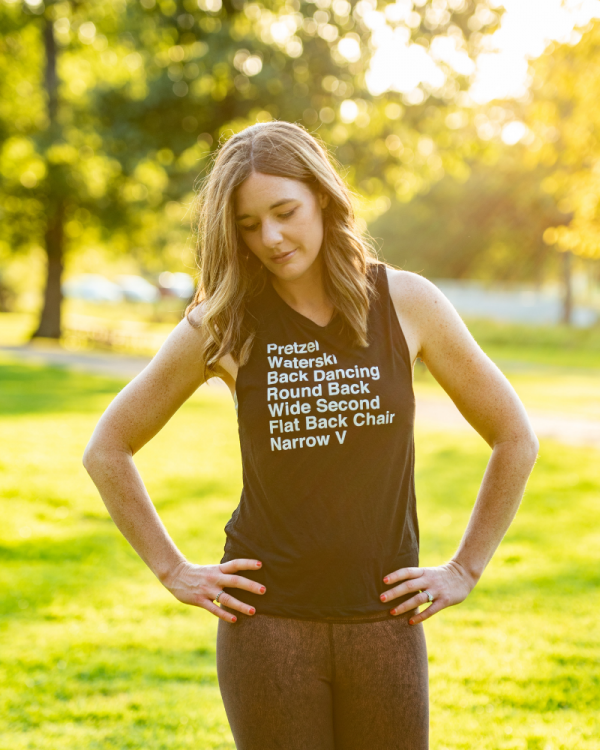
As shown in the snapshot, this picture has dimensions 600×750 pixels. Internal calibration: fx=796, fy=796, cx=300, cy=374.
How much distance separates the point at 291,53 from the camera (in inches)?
782

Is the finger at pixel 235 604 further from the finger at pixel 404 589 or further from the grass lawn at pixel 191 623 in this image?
the grass lawn at pixel 191 623

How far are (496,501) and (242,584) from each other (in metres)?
0.73

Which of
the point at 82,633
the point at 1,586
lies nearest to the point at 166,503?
the point at 1,586

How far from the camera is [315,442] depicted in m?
1.95

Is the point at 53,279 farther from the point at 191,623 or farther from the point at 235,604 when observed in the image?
the point at 235,604

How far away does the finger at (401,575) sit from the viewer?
1960 millimetres

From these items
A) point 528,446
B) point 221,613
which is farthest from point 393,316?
point 221,613

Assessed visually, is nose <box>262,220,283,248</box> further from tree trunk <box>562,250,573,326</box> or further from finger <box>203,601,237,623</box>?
tree trunk <box>562,250,573,326</box>

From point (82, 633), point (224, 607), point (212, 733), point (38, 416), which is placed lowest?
point (212, 733)

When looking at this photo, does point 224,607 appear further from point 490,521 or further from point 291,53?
point 291,53

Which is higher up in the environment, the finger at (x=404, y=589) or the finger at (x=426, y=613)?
the finger at (x=404, y=589)

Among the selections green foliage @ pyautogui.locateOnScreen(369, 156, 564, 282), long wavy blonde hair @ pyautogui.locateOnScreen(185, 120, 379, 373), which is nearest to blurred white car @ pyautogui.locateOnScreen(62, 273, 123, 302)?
green foliage @ pyautogui.locateOnScreen(369, 156, 564, 282)

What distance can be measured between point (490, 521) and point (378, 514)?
1.33 ft

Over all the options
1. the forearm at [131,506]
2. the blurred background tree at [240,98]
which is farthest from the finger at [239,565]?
the blurred background tree at [240,98]
